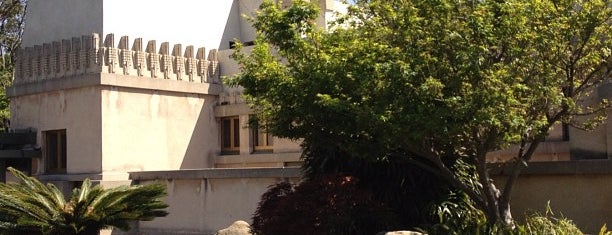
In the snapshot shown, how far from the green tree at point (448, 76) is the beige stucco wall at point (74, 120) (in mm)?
12137

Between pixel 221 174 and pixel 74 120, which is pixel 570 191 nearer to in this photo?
pixel 221 174

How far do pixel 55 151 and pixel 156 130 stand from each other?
358 centimetres

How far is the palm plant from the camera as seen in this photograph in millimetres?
18344

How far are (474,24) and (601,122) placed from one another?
187 inches

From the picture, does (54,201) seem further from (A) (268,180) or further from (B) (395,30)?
(B) (395,30)

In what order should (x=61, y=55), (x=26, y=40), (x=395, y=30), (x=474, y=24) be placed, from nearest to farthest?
1. (x=474, y=24)
2. (x=395, y=30)
3. (x=61, y=55)
4. (x=26, y=40)

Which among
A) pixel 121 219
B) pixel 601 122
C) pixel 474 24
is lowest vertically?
pixel 121 219

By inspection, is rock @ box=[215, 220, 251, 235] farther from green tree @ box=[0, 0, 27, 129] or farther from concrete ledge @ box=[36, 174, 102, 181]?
green tree @ box=[0, 0, 27, 129]

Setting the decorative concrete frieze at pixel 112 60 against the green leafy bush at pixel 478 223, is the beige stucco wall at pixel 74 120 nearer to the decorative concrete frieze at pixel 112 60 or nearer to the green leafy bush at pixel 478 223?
the decorative concrete frieze at pixel 112 60

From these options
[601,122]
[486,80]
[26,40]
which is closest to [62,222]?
[486,80]

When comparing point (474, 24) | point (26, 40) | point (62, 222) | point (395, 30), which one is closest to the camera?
point (474, 24)

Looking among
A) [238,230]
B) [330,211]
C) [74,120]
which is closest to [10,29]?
[74,120]

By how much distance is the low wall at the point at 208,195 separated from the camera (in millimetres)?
23812

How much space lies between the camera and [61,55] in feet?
95.6
